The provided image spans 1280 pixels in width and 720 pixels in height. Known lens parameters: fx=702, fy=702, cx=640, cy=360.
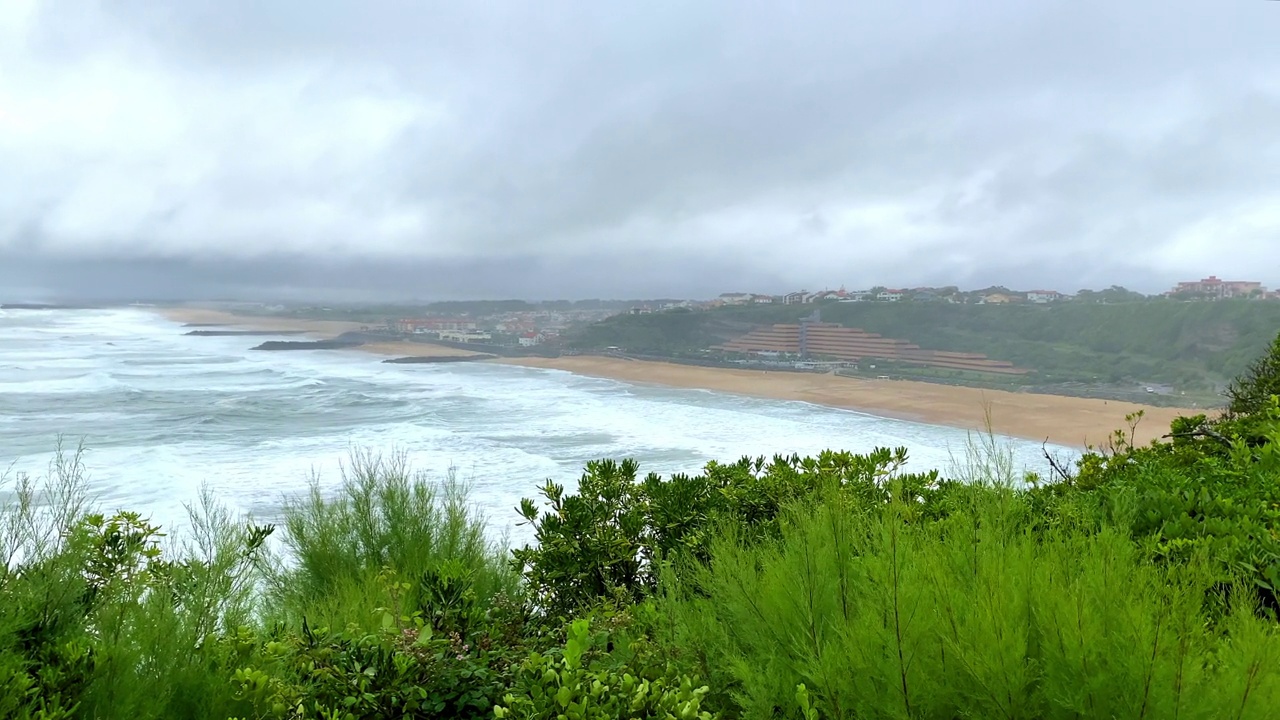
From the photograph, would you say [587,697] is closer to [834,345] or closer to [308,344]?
[834,345]

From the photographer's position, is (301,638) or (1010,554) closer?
(1010,554)

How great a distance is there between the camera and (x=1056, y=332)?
1252 cm

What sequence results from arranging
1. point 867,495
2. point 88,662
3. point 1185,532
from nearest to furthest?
point 88,662 → point 1185,532 → point 867,495

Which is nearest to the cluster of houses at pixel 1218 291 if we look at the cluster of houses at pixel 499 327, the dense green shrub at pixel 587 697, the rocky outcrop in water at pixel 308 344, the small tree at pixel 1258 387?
the small tree at pixel 1258 387

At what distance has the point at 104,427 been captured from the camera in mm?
7492

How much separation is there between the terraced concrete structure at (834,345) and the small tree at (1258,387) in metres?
7.86

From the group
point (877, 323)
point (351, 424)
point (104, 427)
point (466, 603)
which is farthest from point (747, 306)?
point (466, 603)

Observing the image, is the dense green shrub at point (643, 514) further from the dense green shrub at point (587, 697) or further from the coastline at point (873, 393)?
the coastline at point (873, 393)

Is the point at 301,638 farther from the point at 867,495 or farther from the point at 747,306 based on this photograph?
the point at 747,306

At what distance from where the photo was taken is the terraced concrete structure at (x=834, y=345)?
1275 cm

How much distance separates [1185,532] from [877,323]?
12648 mm

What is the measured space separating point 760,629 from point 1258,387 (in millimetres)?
4516

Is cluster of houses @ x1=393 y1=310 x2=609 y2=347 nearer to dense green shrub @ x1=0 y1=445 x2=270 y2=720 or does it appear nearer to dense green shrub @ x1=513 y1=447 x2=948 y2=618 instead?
dense green shrub @ x1=513 y1=447 x2=948 y2=618

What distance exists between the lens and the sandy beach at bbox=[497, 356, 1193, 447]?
9516 mm
